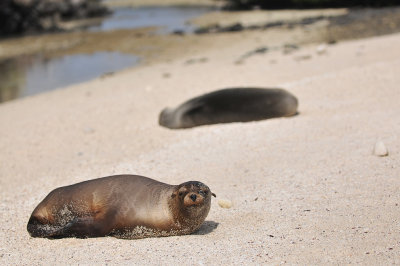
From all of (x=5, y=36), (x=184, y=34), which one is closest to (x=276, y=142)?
(x=184, y=34)

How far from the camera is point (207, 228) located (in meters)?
3.80

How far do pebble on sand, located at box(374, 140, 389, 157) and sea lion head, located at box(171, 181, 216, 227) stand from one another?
76.4 inches

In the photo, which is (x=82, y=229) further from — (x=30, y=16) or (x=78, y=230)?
(x=30, y=16)

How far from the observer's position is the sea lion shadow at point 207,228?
12.2 ft

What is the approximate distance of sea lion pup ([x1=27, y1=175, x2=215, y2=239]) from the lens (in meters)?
3.57

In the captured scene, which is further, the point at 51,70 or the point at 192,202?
the point at 51,70

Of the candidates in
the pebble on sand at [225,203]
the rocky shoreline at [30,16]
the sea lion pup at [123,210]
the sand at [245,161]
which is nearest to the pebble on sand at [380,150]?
the sand at [245,161]

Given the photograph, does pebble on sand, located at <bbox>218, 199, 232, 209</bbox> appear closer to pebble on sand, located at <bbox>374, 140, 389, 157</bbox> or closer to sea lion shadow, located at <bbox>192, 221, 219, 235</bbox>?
sea lion shadow, located at <bbox>192, 221, 219, 235</bbox>

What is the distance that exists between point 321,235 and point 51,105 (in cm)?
730

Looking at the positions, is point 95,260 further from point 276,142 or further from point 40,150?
point 40,150

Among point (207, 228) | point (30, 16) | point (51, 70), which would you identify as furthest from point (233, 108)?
point (30, 16)

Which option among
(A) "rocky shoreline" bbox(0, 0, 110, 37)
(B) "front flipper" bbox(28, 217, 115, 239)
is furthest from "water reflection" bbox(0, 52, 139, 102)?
(B) "front flipper" bbox(28, 217, 115, 239)

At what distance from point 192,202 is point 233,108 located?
365 cm

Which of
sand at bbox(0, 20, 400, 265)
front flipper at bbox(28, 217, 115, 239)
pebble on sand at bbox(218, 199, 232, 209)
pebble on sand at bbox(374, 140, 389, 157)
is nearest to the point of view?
sand at bbox(0, 20, 400, 265)
